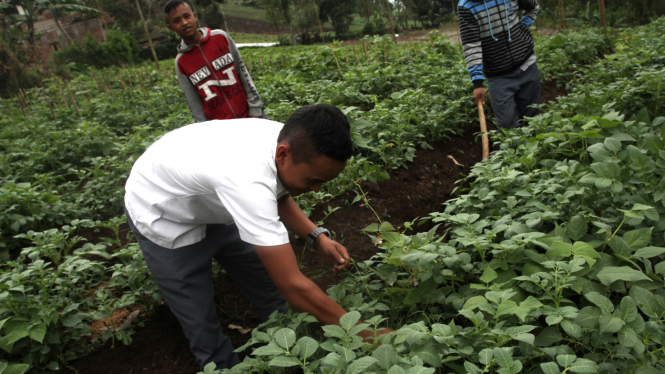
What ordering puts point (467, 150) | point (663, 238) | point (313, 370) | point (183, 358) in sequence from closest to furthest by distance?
point (313, 370) < point (663, 238) < point (183, 358) < point (467, 150)

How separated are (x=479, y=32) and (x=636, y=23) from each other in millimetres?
17568

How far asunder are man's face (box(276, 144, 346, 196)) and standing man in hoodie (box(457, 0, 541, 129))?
252 centimetres

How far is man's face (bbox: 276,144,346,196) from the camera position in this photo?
1.55 meters

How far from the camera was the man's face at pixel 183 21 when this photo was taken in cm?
326

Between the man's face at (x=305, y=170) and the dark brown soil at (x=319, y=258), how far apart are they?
66 centimetres

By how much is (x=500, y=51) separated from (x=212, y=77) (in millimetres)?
2378

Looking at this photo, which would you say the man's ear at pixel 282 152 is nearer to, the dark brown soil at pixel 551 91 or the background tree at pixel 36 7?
the dark brown soil at pixel 551 91

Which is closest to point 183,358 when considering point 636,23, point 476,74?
point 476,74

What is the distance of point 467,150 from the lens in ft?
14.5

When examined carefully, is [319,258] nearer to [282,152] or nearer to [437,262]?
[437,262]

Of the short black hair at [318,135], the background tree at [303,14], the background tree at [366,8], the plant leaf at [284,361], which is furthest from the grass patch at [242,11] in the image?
the plant leaf at [284,361]

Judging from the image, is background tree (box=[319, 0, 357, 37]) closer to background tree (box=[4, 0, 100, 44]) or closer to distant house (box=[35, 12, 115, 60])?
distant house (box=[35, 12, 115, 60])

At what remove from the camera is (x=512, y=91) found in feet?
11.9

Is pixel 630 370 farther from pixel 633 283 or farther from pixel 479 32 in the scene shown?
pixel 479 32
